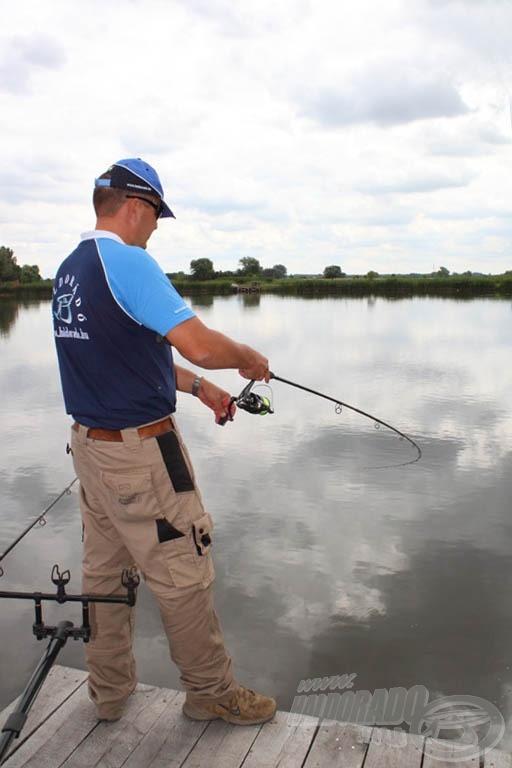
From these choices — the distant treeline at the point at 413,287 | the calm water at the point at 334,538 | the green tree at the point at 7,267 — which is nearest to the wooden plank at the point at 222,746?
the calm water at the point at 334,538

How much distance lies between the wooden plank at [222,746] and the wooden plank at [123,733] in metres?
0.26

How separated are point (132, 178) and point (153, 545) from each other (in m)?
1.44

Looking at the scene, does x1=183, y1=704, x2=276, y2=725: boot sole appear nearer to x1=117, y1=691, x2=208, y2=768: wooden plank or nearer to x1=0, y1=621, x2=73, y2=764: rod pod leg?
x1=117, y1=691, x2=208, y2=768: wooden plank

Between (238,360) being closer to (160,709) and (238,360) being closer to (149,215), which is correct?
(149,215)

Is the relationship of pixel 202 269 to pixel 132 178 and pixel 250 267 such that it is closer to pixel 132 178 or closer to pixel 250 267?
pixel 250 267

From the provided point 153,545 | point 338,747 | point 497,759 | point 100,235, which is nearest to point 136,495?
point 153,545

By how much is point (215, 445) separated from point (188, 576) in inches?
261

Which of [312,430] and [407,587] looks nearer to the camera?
[407,587]

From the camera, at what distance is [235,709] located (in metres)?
2.83

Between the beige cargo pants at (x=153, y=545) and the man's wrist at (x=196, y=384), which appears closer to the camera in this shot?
the beige cargo pants at (x=153, y=545)

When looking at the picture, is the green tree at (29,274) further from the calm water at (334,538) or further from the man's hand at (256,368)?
the man's hand at (256,368)

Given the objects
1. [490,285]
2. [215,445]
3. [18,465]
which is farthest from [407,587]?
[490,285]

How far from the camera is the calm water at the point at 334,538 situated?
162 inches

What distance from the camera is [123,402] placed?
2.57 meters
